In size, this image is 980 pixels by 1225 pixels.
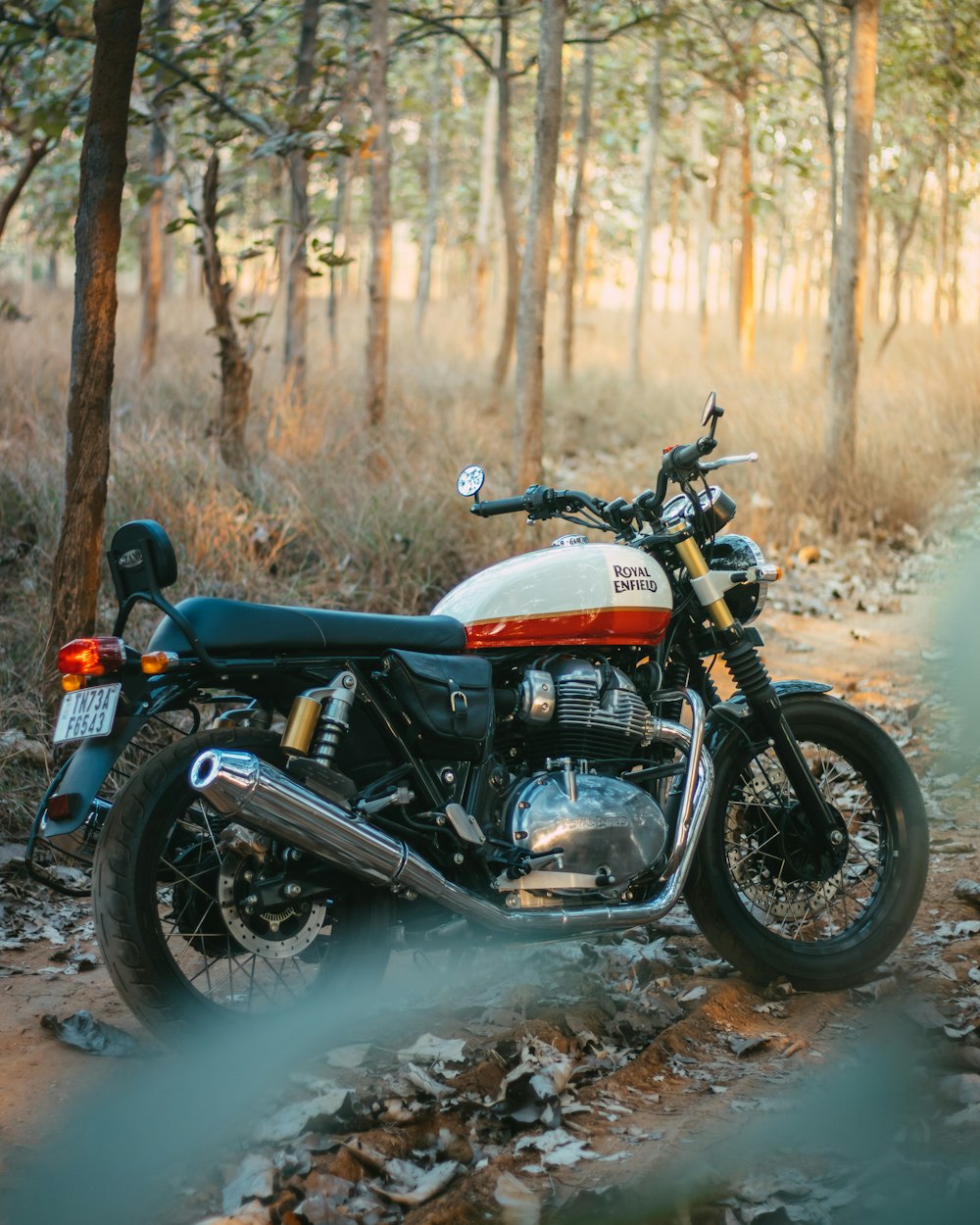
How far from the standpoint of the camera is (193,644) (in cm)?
281

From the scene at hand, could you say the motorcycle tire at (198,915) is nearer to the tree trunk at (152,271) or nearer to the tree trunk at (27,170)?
the tree trunk at (27,170)

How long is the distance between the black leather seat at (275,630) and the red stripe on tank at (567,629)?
21 cm

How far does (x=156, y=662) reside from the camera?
9.03 feet

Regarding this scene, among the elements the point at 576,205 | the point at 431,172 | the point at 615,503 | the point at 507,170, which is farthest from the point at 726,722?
the point at 431,172

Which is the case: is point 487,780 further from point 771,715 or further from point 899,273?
point 899,273

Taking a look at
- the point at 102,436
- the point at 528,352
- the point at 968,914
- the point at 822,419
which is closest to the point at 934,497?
the point at 822,419

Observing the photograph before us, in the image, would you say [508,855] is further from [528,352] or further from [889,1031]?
[528,352]

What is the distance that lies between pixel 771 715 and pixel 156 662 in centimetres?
176

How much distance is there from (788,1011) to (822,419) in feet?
28.8

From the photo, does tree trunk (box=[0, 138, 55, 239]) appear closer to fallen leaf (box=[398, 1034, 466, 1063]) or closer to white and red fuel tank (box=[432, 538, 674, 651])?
white and red fuel tank (box=[432, 538, 674, 651])

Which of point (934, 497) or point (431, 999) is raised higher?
point (934, 497)

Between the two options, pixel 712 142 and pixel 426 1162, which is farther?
pixel 712 142

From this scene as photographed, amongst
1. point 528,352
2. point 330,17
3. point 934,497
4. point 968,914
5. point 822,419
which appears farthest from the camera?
point 330,17

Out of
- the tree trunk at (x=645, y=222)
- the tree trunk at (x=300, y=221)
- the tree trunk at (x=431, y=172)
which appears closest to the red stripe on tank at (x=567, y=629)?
the tree trunk at (x=300, y=221)
